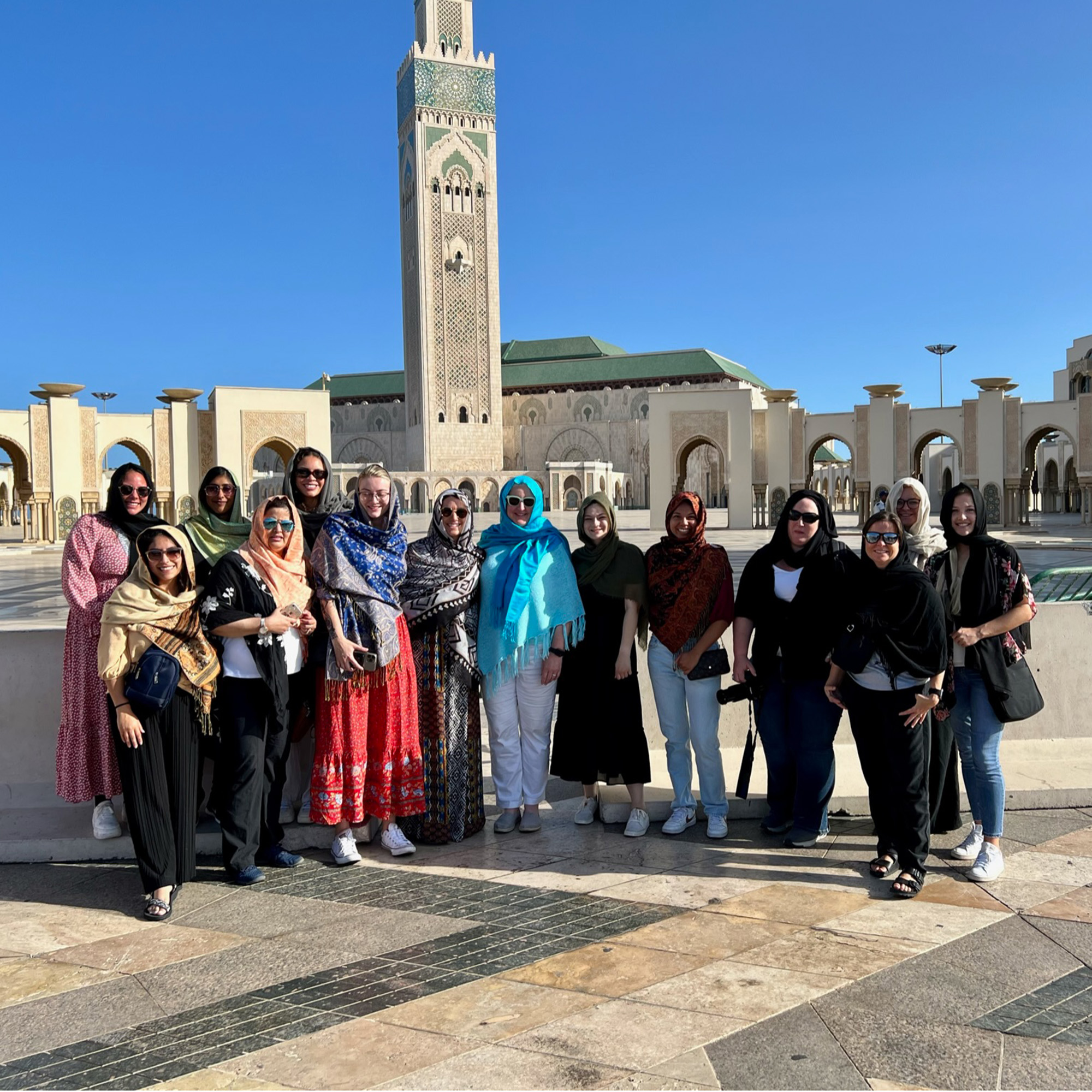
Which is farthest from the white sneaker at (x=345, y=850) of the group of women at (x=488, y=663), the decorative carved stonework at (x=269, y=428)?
the decorative carved stonework at (x=269, y=428)

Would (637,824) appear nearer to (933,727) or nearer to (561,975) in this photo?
(933,727)

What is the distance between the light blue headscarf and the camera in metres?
3.28

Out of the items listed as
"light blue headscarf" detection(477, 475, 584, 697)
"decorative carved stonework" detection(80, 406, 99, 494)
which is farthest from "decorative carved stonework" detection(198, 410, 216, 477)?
"light blue headscarf" detection(477, 475, 584, 697)

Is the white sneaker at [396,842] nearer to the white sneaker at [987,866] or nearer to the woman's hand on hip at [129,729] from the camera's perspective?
the woman's hand on hip at [129,729]

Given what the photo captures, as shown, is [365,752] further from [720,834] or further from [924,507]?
[924,507]

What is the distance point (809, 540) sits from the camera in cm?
313

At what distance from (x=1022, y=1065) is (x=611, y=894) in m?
1.15

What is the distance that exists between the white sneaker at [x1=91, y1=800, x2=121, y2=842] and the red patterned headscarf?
1806 millimetres

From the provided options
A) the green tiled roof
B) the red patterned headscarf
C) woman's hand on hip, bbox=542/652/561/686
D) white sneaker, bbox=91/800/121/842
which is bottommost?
white sneaker, bbox=91/800/121/842

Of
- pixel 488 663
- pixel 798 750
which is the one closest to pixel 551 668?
pixel 488 663

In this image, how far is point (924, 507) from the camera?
10.1 ft

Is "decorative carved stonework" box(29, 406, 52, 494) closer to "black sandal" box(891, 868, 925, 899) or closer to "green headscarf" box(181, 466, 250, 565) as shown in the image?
"green headscarf" box(181, 466, 250, 565)

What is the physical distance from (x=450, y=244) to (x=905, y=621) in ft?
124

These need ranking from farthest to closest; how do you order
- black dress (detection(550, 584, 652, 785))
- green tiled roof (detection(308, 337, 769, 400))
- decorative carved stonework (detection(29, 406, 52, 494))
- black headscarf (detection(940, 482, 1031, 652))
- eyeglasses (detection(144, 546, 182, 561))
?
green tiled roof (detection(308, 337, 769, 400)), decorative carved stonework (detection(29, 406, 52, 494)), black dress (detection(550, 584, 652, 785)), black headscarf (detection(940, 482, 1031, 652)), eyeglasses (detection(144, 546, 182, 561))
